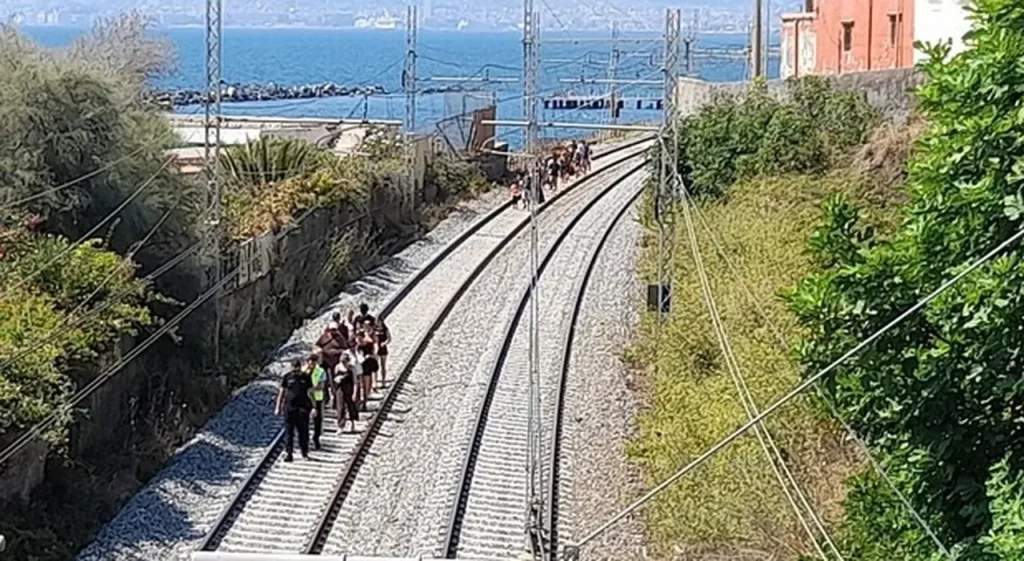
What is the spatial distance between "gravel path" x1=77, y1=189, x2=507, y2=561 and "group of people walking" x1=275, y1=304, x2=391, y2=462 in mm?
679

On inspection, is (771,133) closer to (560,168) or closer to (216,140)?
(560,168)

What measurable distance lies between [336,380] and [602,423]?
12.4 ft

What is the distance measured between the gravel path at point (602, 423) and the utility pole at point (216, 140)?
5.94 m

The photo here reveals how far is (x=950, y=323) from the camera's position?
802cm

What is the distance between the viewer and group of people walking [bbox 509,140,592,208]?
41.5 m

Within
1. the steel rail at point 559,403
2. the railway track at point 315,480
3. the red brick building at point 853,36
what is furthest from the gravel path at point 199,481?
the red brick building at point 853,36

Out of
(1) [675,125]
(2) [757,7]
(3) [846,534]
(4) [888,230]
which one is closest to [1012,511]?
(3) [846,534]

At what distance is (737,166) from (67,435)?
20132 millimetres

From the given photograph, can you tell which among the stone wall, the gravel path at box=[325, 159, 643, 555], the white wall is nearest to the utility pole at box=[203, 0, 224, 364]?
the gravel path at box=[325, 159, 643, 555]

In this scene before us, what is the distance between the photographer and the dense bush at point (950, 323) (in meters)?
7.75

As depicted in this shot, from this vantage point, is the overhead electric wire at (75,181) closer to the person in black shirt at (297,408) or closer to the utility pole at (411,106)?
the person in black shirt at (297,408)

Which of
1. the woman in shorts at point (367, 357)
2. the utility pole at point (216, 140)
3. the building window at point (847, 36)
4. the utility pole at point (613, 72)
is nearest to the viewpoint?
the woman in shorts at point (367, 357)

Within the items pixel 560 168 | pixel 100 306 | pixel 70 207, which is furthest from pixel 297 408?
pixel 560 168

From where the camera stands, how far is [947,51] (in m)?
8.62
